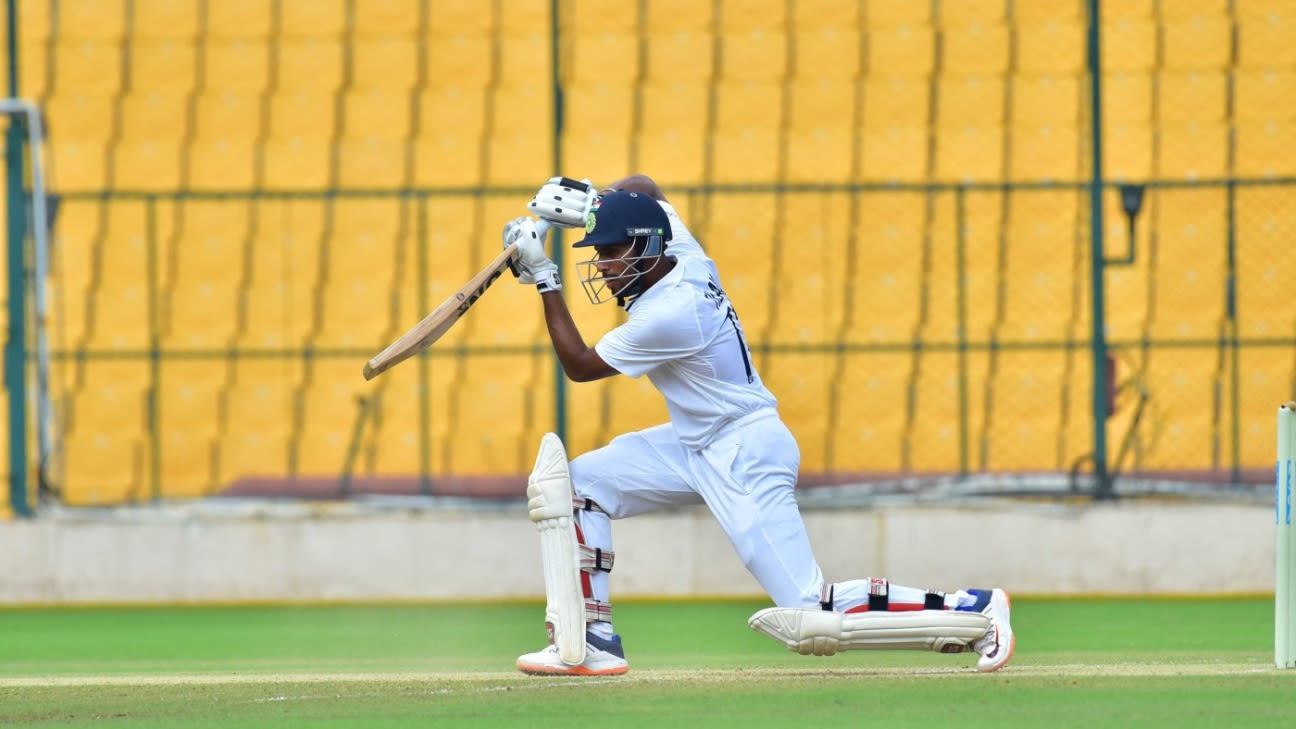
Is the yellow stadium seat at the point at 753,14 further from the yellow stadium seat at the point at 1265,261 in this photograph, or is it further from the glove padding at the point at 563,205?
the glove padding at the point at 563,205

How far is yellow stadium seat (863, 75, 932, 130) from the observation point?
15062 millimetres

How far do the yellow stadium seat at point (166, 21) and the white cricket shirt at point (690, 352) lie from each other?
403 inches

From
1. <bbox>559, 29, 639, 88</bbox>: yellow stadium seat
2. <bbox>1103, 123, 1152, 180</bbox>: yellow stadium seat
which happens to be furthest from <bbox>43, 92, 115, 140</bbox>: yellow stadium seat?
<bbox>1103, 123, 1152, 180</bbox>: yellow stadium seat

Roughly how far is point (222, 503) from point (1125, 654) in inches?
231

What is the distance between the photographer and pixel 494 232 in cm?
1472

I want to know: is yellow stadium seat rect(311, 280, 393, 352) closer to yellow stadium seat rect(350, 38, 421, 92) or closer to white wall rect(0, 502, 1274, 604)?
yellow stadium seat rect(350, 38, 421, 92)

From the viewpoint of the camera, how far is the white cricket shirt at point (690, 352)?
650 cm

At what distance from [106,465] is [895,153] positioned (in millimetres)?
5961

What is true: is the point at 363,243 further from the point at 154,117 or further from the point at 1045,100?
the point at 1045,100

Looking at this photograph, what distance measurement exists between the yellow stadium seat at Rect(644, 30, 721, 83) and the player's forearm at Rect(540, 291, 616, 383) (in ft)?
30.3

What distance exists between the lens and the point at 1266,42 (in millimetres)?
15109

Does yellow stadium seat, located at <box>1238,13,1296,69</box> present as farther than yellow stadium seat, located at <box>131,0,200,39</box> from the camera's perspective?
No

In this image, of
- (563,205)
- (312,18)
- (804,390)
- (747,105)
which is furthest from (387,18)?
(563,205)

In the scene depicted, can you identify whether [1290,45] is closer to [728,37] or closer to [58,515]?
[728,37]
